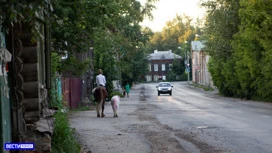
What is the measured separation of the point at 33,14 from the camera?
202 inches

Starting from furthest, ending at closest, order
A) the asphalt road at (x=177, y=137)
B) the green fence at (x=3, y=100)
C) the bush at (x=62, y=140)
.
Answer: the asphalt road at (x=177, y=137)
the bush at (x=62, y=140)
the green fence at (x=3, y=100)

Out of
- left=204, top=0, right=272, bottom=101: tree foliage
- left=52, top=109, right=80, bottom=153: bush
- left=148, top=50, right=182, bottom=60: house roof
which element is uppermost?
left=148, top=50, right=182, bottom=60: house roof

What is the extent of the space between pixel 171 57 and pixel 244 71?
11399 centimetres

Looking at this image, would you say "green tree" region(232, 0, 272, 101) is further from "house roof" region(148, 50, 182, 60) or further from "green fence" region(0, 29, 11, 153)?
"house roof" region(148, 50, 182, 60)

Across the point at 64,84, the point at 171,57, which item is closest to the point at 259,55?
the point at 64,84

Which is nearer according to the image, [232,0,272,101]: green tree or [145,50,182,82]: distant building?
[232,0,272,101]: green tree

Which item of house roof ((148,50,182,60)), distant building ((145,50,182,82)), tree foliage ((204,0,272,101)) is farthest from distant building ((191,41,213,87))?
tree foliage ((204,0,272,101))

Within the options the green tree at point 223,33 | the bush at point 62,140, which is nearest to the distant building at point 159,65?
the green tree at point 223,33

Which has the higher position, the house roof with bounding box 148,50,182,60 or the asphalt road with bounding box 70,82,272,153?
the house roof with bounding box 148,50,182,60

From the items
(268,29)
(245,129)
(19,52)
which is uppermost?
(268,29)

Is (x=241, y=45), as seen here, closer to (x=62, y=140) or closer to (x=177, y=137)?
(x=177, y=137)

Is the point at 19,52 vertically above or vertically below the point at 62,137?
above

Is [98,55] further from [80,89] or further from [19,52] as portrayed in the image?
[19,52]

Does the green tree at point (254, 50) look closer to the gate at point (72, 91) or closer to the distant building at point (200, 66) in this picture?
the gate at point (72, 91)
